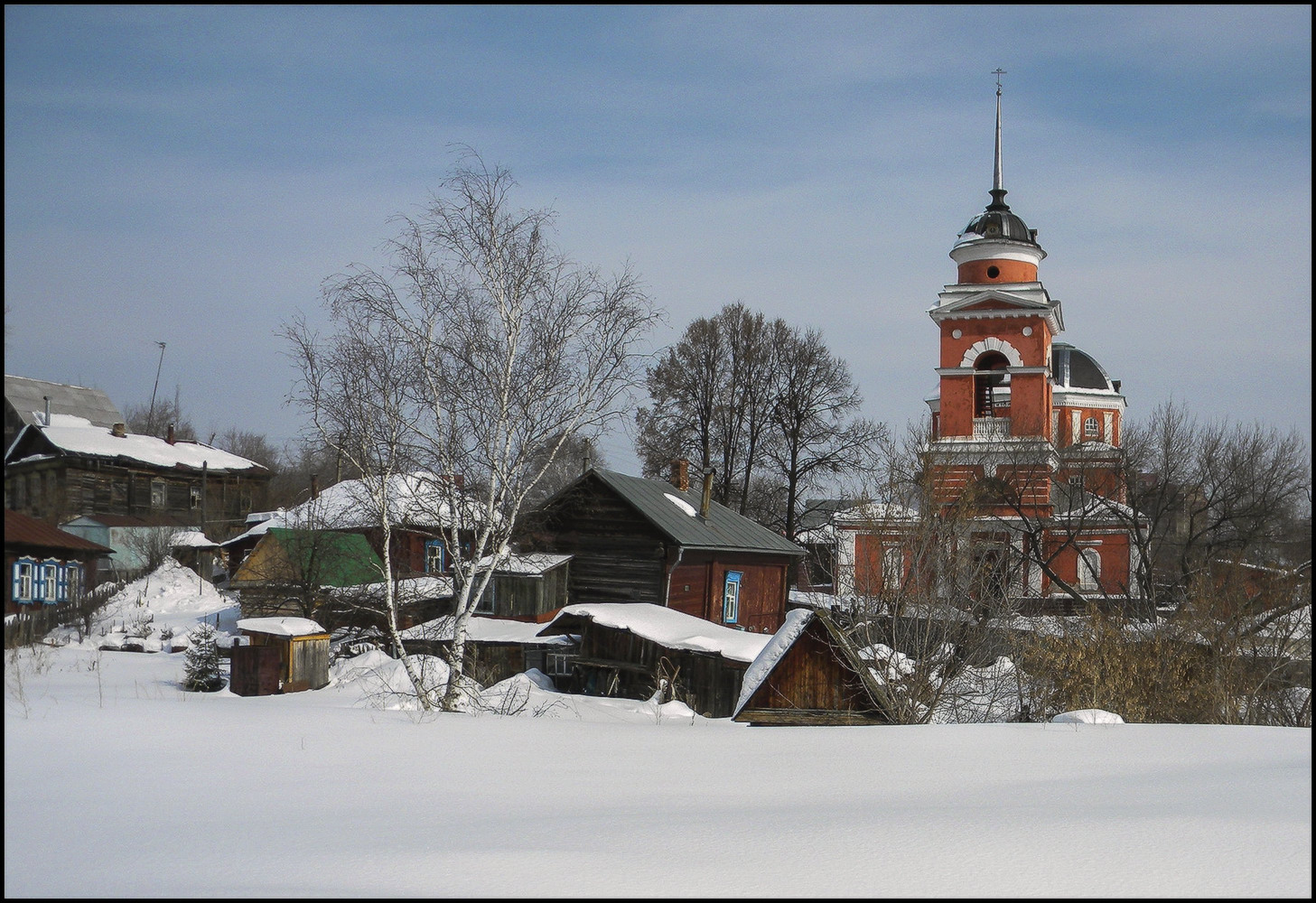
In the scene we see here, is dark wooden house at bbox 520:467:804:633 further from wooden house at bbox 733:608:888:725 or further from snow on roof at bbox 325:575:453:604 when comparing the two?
wooden house at bbox 733:608:888:725

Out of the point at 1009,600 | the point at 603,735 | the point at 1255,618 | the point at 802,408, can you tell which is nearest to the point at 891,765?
the point at 603,735

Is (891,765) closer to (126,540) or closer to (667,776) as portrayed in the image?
(667,776)

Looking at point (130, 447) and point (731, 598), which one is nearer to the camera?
point (130, 447)

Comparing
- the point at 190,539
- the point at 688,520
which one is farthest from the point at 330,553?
the point at 190,539

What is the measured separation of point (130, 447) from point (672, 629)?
500 inches

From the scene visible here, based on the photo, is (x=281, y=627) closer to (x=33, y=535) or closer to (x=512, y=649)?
(x=512, y=649)

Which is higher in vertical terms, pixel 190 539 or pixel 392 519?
pixel 392 519

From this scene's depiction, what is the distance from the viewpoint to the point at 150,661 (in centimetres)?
1659

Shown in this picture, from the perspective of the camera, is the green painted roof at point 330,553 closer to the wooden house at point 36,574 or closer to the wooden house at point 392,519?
the wooden house at point 392,519

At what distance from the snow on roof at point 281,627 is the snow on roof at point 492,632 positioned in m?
2.31

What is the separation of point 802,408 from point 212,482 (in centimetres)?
3179

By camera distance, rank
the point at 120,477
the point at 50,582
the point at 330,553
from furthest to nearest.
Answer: the point at 330,553
the point at 120,477
the point at 50,582

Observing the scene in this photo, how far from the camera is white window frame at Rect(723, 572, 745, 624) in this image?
96.4 ft

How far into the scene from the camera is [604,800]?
21.8 ft
